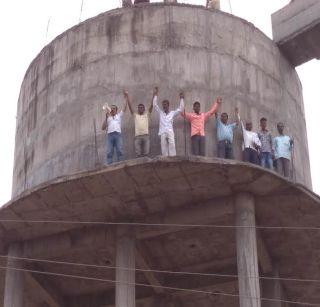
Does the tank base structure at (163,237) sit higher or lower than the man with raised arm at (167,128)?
lower

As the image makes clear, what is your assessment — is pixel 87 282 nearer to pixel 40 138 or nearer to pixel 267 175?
pixel 40 138

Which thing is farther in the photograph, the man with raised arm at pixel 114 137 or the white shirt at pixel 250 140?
the white shirt at pixel 250 140

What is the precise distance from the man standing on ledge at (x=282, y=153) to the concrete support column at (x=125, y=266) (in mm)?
3803

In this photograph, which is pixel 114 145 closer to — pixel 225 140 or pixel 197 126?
pixel 197 126

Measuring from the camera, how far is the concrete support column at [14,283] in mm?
21844

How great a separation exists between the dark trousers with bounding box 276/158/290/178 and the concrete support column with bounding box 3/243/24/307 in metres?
6.76

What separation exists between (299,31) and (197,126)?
477 cm

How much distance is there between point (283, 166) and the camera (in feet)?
67.8

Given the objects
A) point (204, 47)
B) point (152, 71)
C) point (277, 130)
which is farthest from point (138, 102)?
point (277, 130)

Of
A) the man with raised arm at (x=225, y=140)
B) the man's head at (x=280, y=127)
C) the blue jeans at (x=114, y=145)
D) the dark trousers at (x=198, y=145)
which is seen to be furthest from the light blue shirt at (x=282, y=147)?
the blue jeans at (x=114, y=145)

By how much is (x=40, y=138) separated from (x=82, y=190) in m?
3.01

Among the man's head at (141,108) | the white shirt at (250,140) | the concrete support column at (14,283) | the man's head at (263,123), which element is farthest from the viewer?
the concrete support column at (14,283)

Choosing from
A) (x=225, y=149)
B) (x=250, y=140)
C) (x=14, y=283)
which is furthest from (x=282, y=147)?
(x=14, y=283)

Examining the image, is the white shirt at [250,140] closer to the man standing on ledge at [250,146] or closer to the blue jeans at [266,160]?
the man standing on ledge at [250,146]
